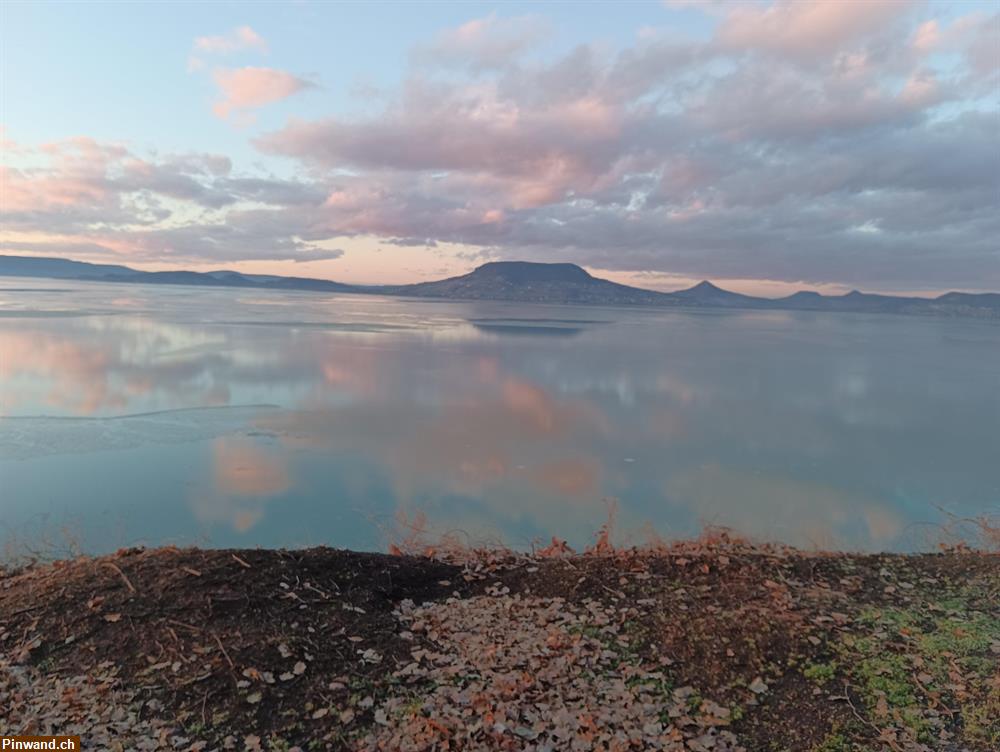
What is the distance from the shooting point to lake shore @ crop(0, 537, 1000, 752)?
3537 mm

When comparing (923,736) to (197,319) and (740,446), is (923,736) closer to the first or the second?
(740,446)

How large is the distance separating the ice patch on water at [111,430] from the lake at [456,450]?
0.07m

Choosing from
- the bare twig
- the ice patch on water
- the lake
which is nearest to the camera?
the bare twig

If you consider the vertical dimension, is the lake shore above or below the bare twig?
below

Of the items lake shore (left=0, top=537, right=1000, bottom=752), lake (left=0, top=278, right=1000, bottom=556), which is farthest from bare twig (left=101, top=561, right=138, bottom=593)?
lake (left=0, top=278, right=1000, bottom=556)

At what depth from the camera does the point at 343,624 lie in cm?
452

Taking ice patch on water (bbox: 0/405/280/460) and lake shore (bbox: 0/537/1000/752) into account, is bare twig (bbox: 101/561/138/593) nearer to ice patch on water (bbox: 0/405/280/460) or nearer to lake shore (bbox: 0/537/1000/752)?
lake shore (bbox: 0/537/1000/752)

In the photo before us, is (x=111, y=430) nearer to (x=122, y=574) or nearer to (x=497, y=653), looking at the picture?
(x=122, y=574)

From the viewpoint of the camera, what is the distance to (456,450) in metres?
12.6

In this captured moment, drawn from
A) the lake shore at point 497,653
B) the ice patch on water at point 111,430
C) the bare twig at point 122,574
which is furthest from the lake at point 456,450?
the bare twig at point 122,574

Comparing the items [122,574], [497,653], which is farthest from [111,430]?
[497,653]

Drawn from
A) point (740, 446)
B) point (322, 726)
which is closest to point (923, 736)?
point (322, 726)

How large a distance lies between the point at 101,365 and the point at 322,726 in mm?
20353

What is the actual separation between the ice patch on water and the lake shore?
678 centimetres
